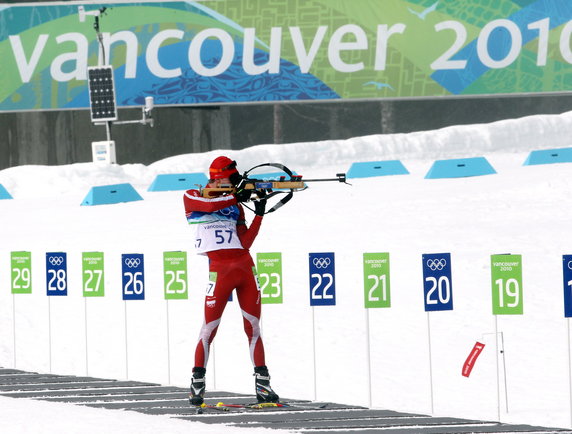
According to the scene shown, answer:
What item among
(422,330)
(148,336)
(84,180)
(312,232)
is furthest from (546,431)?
(84,180)

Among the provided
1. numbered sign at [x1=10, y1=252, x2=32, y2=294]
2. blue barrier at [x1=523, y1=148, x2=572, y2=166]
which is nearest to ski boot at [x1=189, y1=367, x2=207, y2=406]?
numbered sign at [x1=10, y1=252, x2=32, y2=294]

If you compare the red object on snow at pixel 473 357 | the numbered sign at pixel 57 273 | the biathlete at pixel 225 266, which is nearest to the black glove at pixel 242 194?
the biathlete at pixel 225 266

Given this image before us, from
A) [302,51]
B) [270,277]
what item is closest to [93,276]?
[270,277]

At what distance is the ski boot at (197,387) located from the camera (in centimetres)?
904

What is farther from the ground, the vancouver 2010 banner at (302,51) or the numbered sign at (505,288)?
the vancouver 2010 banner at (302,51)

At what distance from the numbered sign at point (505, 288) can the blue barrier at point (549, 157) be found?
1649 centimetres

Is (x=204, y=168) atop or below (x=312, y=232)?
atop

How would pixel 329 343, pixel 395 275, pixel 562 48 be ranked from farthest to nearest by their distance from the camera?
pixel 562 48
pixel 395 275
pixel 329 343

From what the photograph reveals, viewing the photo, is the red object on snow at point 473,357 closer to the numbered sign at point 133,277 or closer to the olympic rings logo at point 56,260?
the numbered sign at point 133,277

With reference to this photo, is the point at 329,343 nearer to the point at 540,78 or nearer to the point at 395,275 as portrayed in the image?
the point at 395,275

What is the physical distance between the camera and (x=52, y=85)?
31.7 metres

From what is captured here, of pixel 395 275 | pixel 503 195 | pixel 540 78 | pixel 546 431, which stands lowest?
pixel 546 431

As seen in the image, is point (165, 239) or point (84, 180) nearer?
point (165, 239)

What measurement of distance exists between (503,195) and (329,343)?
7945mm
